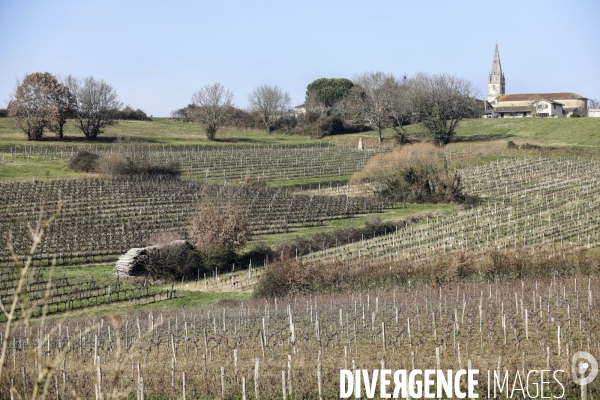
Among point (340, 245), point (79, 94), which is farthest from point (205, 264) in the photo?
point (79, 94)

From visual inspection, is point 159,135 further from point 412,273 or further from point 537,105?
point 412,273

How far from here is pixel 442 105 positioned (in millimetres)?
79562

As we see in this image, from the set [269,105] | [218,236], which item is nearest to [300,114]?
[269,105]

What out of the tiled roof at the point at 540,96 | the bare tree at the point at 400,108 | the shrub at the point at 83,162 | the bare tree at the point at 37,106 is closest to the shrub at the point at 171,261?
the shrub at the point at 83,162

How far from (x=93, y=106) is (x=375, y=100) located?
34.6 metres

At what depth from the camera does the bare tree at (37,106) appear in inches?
2881

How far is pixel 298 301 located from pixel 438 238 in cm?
1424

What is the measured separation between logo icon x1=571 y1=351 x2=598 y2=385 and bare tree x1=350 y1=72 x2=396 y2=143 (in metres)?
70.3

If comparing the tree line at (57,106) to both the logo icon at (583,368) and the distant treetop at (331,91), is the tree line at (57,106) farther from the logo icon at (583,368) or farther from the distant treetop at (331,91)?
the logo icon at (583,368)

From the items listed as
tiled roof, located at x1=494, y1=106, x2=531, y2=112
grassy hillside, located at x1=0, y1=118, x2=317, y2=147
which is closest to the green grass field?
grassy hillside, located at x1=0, y1=118, x2=317, y2=147

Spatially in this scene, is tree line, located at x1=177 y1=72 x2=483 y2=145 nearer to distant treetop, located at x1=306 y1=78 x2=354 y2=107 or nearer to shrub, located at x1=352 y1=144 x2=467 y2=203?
distant treetop, located at x1=306 y1=78 x2=354 y2=107

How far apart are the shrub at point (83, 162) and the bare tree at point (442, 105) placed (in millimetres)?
36329

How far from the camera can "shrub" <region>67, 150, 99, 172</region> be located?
57.8 metres

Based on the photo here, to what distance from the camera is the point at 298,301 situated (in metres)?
26.9
